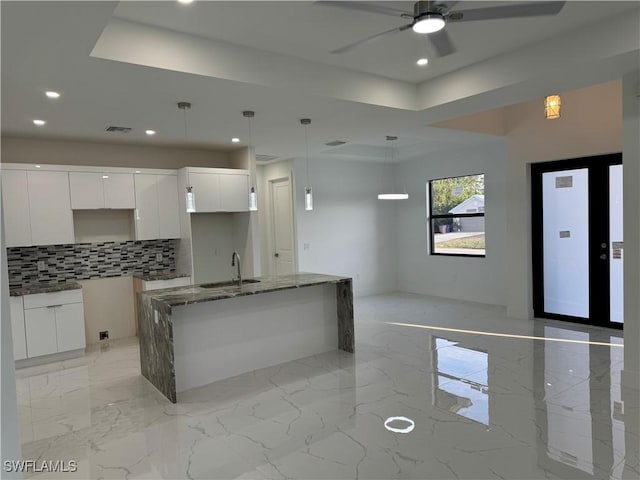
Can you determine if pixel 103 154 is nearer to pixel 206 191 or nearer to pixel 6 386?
pixel 206 191

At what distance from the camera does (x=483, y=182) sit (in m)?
7.27

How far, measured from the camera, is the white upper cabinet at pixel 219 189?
572 centimetres

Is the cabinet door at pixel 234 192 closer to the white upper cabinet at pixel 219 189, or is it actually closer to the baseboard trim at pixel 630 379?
Result: the white upper cabinet at pixel 219 189

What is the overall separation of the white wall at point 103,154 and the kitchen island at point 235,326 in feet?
7.63

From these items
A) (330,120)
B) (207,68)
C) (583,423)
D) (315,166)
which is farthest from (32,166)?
(583,423)

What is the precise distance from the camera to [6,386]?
1176 millimetres

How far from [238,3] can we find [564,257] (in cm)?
522

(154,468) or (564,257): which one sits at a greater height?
(564,257)

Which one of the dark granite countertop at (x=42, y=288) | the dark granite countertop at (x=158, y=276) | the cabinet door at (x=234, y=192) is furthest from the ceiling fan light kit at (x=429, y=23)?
the dark granite countertop at (x=42, y=288)

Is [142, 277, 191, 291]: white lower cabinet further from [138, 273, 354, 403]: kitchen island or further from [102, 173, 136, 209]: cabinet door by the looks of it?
[138, 273, 354, 403]: kitchen island

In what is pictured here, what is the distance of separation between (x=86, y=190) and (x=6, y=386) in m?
4.59

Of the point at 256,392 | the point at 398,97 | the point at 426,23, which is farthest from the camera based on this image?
the point at 398,97

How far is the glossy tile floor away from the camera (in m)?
2.67

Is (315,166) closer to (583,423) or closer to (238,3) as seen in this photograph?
(238,3)
